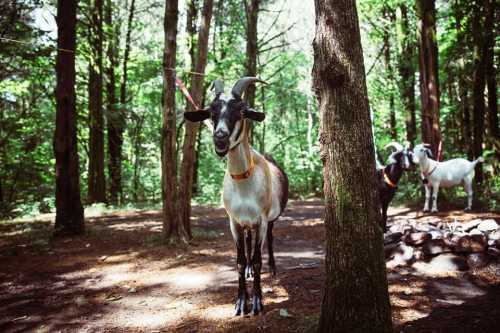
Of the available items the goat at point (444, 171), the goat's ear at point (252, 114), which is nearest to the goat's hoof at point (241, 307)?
the goat's ear at point (252, 114)

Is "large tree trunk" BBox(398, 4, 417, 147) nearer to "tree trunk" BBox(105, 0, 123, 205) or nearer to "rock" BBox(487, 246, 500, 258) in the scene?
"rock" BBox(487, 246, 500, 258)

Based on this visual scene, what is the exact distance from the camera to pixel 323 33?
2900 mm

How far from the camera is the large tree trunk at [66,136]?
8.62 metres

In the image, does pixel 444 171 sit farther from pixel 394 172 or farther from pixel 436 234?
pixel 436 234

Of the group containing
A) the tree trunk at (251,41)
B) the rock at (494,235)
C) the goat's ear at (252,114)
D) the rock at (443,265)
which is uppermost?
the tree trunk at (251,41)

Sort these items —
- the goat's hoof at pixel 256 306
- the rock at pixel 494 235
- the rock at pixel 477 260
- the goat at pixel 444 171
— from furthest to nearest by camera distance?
the goat at pixel 444 171, the rock at pixel 494 235, the rock at pixel 477 260, the goat's hoof at pixel 256 306

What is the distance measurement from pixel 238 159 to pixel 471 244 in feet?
12.3

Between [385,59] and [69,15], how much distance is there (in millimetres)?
14802

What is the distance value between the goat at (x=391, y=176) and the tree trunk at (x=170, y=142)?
433 centimetres

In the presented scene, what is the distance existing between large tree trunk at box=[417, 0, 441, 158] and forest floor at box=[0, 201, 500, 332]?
320 centimetres

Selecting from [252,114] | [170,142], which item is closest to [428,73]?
[170,142]

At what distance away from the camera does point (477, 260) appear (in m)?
5.02

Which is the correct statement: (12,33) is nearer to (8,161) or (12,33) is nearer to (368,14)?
(8,161)

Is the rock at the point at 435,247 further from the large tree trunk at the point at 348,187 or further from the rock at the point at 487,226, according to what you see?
the large tree trunk at the point at 348,187
